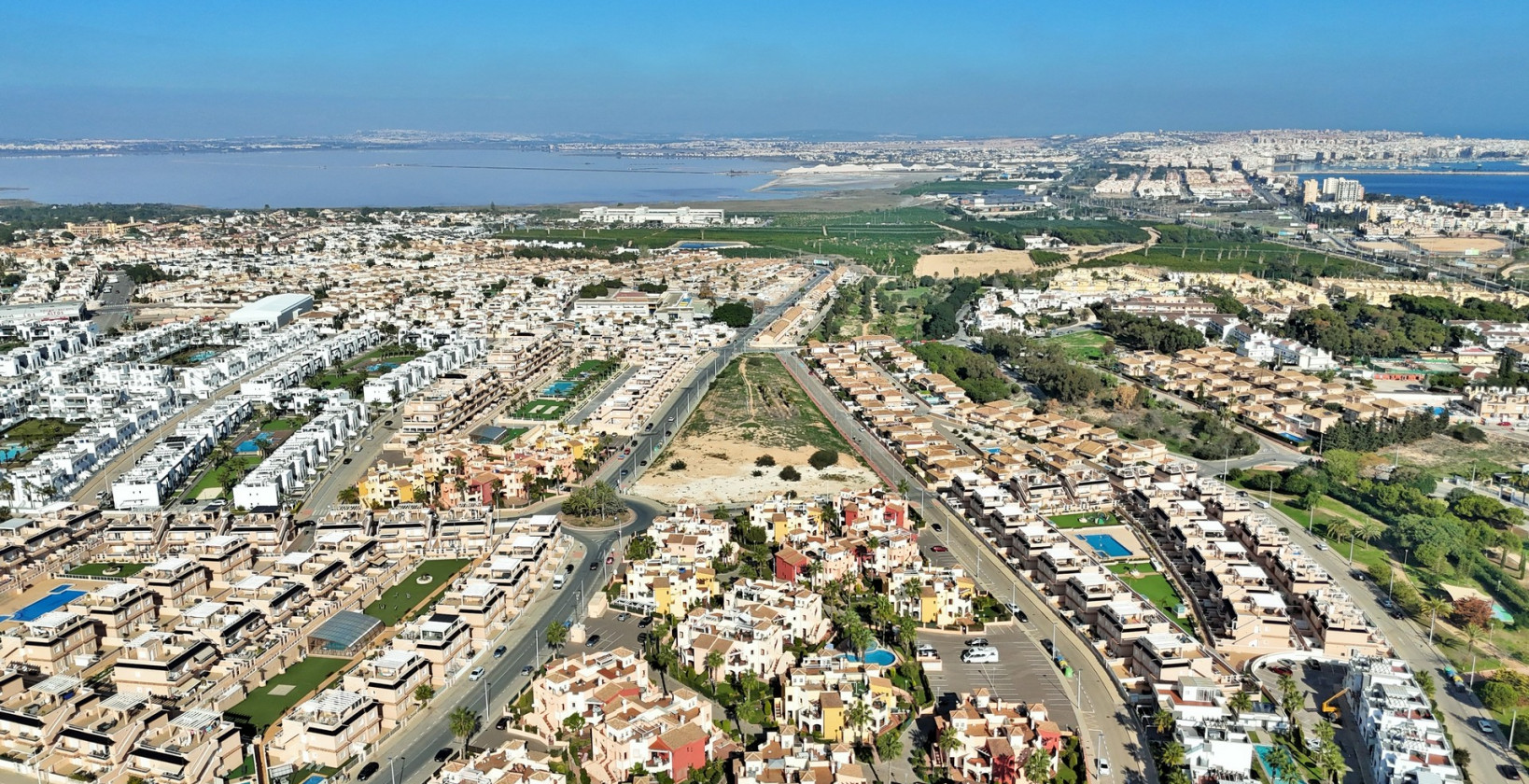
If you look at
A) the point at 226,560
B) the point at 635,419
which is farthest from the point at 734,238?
the point at 226,560

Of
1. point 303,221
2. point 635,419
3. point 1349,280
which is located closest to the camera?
point 635,419

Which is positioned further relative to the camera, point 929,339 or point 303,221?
point 303,221

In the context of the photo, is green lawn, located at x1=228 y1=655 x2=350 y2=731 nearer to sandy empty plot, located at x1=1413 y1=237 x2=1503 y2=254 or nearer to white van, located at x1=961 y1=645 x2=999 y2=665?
white van, located at x1=961 y1=645 x2=999 y2=665

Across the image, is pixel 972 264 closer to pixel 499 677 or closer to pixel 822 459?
pixel 822 459

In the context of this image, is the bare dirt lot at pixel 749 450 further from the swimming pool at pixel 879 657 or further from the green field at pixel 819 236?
the green field at pixel 819 236

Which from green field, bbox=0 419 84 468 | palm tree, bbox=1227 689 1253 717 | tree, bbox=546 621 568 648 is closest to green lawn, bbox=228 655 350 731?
tree, bbox=546 621 568 648

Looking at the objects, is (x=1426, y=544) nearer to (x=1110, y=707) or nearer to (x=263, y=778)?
(x=1110, y=707)

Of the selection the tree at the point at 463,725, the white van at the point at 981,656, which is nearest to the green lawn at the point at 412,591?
the tree at the point at 463,725

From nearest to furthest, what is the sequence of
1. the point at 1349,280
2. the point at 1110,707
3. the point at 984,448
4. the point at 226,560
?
the point at 1110,707
the point at 226,560
the point at 984,448
the point at 1349,280
